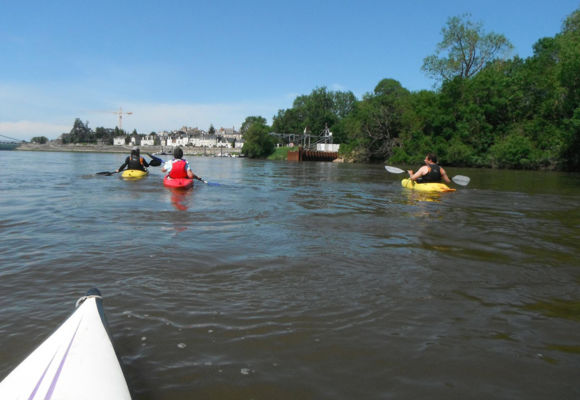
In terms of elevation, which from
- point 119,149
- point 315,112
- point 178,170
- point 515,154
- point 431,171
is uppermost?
point 315,112

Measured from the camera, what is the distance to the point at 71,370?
5.32 ft

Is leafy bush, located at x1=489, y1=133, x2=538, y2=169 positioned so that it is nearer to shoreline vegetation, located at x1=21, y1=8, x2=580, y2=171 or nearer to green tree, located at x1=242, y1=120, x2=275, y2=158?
shoreline vegetation, located at x1=21, y1=8, x2=580, y2=171

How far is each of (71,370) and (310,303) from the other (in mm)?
1756

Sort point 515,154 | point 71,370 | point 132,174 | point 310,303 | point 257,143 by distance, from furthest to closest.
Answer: point 257,143, point 515,154, point 132,174, point 310,303, point 71,370

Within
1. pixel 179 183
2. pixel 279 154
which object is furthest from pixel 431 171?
pixel 279 154

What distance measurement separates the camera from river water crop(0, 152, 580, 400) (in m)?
2.06

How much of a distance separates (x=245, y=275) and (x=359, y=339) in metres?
1.46

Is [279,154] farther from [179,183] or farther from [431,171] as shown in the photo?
[179,183]

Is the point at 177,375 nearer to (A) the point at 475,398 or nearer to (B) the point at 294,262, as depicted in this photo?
(A) the point at 475,398

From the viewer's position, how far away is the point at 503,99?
126 feet

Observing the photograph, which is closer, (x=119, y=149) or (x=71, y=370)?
(x=71, y=370)

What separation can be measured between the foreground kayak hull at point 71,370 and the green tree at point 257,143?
8245cm

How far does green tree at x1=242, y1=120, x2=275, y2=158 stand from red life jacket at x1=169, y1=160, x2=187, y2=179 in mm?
72641

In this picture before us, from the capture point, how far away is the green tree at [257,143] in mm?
83500
